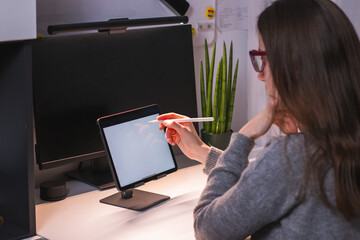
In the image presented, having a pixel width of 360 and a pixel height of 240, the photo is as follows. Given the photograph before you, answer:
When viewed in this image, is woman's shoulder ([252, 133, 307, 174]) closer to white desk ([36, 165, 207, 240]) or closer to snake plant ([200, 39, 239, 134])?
white desk ([36, 165, 207, 240])

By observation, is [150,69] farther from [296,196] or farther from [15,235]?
[296,196]

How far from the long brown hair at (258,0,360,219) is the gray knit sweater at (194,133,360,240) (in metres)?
0.02

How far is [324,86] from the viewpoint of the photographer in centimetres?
81

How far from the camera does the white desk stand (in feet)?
3.94

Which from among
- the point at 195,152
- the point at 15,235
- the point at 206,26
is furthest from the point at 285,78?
the point at 206,26

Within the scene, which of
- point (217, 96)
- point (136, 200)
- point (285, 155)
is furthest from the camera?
point (217, 96)

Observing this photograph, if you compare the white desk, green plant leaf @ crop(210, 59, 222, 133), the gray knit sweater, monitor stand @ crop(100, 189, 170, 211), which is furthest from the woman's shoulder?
green plant leaf @ crop(210, 59, 222, 133)

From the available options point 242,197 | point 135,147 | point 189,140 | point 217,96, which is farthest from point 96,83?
point 242,197

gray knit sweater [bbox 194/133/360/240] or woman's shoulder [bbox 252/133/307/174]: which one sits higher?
woman's shoulder [bbox 252/133/307/174]

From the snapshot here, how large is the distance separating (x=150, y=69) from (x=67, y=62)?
1.04 ft

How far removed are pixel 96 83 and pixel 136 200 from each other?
0.42 metres

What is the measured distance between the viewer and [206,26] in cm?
196

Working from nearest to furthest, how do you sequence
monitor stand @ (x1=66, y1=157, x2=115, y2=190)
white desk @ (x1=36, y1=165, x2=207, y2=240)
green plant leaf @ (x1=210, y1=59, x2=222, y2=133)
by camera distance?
white desk @ (x1=36, y1=165, x2=207, y2=240) → monitor stand @ (x1=66, y1=157, x2=115, y2=190) → green plant leaf @ (x1=210, y1=59, x2=222, y2=133)

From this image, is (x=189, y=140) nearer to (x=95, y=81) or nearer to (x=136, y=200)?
(x=136, y=200)
